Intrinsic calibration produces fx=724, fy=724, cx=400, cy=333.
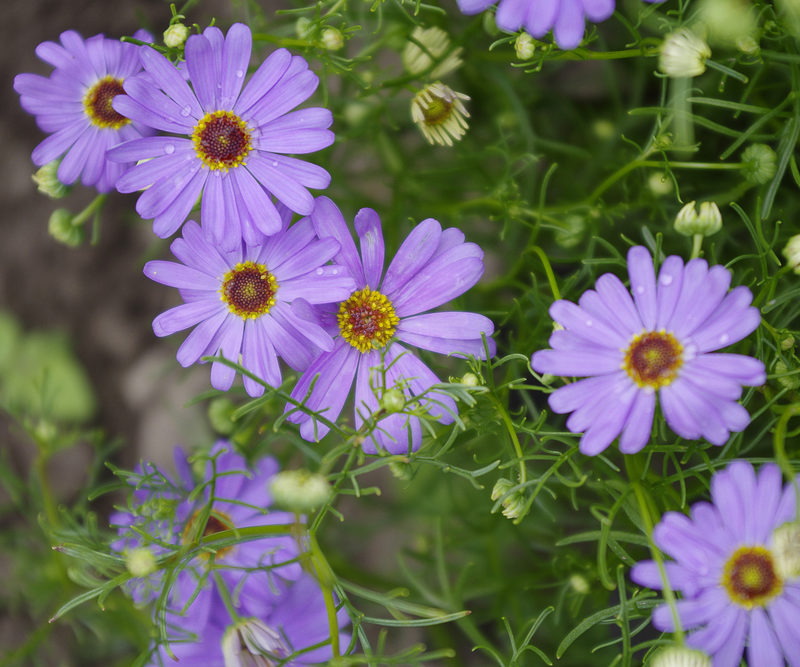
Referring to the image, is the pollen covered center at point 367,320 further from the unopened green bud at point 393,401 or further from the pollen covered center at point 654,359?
the pollen covered center at point 654,359

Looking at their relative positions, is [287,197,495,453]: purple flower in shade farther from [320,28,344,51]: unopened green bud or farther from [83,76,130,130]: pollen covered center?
[83,76,130,130]: pollen covered center

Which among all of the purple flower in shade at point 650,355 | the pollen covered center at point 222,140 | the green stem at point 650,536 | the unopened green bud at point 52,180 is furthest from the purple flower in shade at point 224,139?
the green stem at point 650,536

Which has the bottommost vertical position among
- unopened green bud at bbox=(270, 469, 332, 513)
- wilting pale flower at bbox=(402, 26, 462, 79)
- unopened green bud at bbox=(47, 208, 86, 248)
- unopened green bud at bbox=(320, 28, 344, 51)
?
unopened green bud at bbox=(270, 469, 332, 513)

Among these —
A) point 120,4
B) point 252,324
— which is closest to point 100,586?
point 252,324

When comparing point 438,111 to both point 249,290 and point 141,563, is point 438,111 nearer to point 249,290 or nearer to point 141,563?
point 249,290

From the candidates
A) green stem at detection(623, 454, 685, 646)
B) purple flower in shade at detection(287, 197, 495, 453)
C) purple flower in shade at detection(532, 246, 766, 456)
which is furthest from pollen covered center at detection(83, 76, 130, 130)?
green stem at detection(623, 454, 685, 646)
